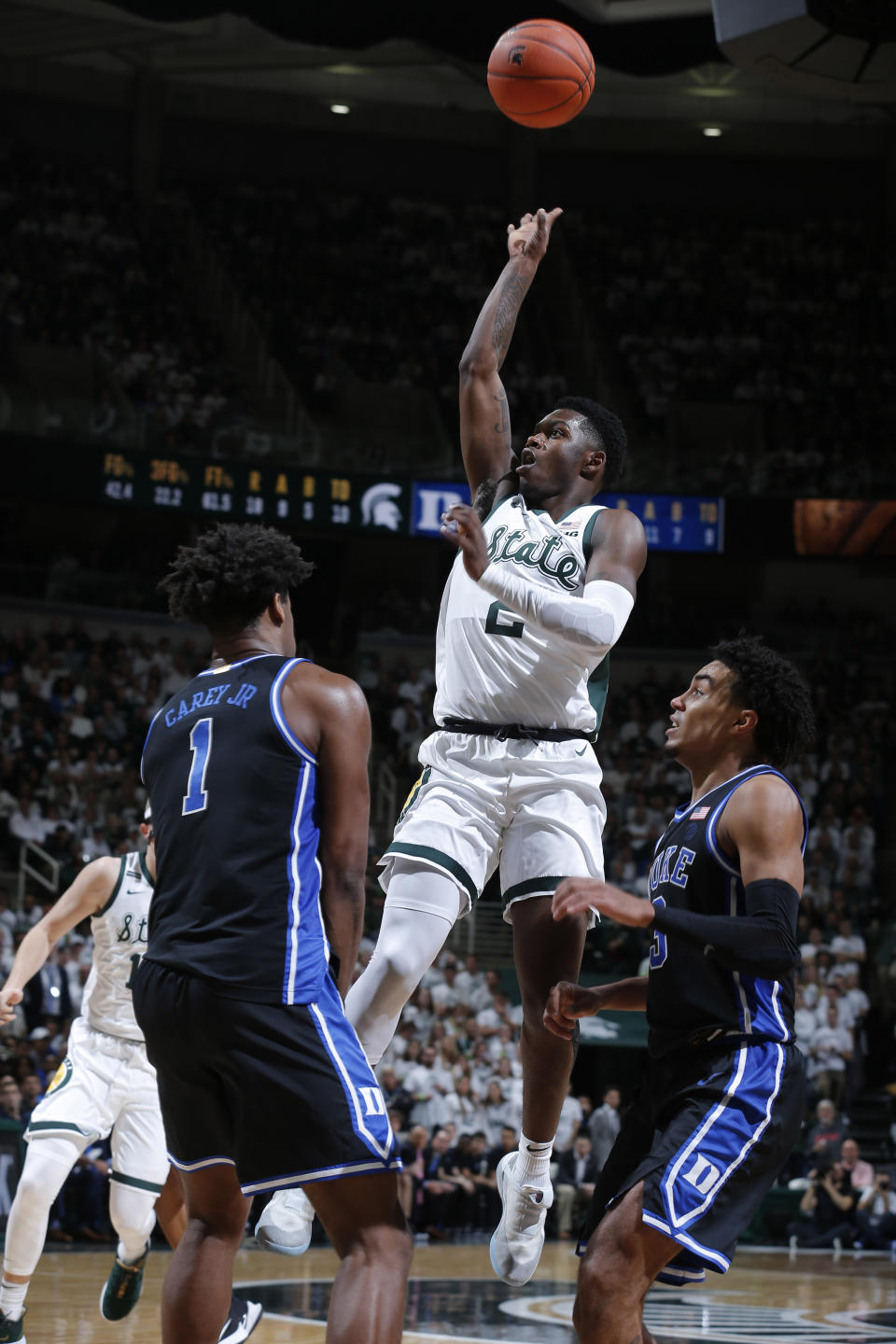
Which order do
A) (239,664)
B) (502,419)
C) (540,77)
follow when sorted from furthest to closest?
(540,77) < (502,419) < (239,664)

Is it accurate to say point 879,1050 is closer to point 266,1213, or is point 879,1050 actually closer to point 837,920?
point 837,920

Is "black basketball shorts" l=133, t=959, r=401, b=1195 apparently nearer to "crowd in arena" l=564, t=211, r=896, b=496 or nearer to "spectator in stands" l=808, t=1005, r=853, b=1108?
"spectator in stands" l=808, t=1005, r=853, b=1108

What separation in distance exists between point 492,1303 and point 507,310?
6108mm

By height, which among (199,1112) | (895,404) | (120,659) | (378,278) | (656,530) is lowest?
(199,1112)

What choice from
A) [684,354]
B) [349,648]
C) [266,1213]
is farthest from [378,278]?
[266,1213]

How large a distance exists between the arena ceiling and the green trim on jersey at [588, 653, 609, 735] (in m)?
19.3

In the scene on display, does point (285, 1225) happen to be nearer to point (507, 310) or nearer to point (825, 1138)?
point (507, 310)

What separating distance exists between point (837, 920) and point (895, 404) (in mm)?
11825

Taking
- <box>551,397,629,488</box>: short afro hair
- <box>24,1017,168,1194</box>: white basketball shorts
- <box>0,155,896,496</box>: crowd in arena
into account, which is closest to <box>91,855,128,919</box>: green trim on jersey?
<box>24,1017,168,1194</box>: white basketball shorts

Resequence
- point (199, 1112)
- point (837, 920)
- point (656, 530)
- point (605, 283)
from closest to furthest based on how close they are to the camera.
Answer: point (199, 1112)
point (837, 920)
point (656, 530)
point (605, 283)

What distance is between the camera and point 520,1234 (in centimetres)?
525

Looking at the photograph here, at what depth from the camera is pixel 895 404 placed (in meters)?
26.9

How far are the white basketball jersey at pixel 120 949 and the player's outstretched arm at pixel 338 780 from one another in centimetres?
390

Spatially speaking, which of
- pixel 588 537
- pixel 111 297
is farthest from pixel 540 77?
pixel 111 297
